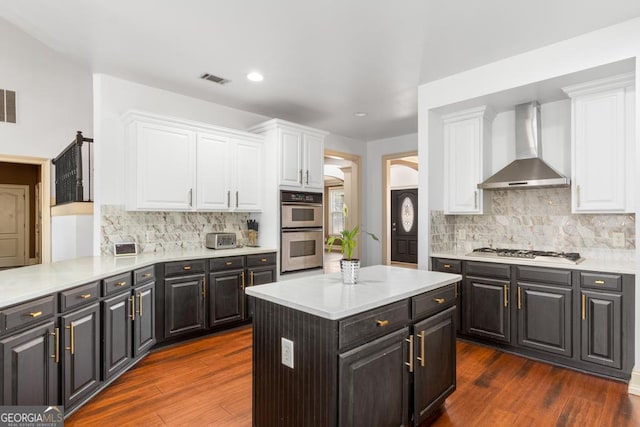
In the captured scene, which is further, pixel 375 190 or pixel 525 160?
pixel 375 190

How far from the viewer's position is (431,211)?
149 inches

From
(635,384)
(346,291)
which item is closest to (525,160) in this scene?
(635,384)

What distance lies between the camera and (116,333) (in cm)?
262

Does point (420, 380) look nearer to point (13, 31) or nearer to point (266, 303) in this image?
point (266, 303)

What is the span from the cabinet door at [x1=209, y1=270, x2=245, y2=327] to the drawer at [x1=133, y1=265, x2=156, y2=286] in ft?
1.93

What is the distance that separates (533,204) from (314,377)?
3.28 meters

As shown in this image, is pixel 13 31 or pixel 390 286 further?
pixel 13 31

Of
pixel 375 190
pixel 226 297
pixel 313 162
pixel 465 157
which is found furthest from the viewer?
pixel 375 190

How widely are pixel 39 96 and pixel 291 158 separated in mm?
4463

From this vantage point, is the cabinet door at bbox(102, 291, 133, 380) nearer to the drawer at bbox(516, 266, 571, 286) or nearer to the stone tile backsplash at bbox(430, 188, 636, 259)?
the stone tile backsplash at bbox(430, 188, 636, 259)

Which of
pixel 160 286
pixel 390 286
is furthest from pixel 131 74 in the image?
pixel 390 286

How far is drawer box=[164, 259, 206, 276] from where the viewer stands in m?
3.30

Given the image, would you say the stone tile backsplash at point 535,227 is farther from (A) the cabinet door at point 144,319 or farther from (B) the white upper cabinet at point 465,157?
(A) the cabinet door at point 144,319

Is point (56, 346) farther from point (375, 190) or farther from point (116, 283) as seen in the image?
point (375, 190)
